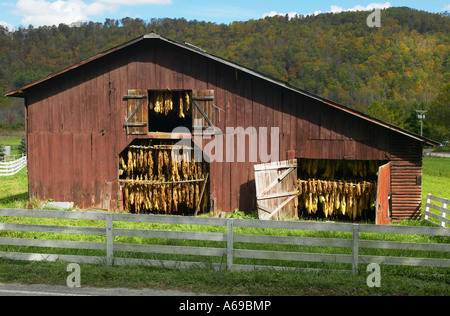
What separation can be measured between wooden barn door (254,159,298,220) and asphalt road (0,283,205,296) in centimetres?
780

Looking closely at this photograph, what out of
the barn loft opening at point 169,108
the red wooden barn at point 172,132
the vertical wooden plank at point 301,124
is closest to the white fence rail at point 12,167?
the barn loft opening at point 169,108

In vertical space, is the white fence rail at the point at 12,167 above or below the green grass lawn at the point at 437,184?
above

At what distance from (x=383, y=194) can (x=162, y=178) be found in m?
Answer: 8.03

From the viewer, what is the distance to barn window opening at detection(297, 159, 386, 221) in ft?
52.1

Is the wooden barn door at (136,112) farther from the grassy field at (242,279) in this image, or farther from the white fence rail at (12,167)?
the white fence rail at (12,167)

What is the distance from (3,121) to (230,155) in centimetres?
12634

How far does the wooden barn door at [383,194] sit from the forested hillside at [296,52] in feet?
358

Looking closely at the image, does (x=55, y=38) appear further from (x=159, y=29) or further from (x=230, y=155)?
(x=230, y=155)

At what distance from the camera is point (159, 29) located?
5305 inches

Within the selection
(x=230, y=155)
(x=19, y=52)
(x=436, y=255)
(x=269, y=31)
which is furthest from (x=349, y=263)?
(x=19, y=52)

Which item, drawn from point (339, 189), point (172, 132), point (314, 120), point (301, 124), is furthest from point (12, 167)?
point (339, 189)

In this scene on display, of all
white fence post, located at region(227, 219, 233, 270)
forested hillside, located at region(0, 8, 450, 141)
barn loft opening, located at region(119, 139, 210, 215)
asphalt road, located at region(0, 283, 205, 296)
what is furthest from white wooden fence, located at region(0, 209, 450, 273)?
forested hillside, located at region(0, 8, 450, 141)

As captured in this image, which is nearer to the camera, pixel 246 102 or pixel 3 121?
pixel 246 102

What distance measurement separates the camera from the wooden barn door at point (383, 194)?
14.2 m
